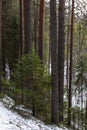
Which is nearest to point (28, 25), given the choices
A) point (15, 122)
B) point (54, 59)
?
point (54, 59)

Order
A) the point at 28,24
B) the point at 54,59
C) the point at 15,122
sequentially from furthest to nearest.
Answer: the point at 28,24 → the point at 54,59 → the point at 15,122

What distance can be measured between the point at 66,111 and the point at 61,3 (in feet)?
18.5

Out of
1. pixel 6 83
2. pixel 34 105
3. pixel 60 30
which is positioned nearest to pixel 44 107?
pixel 34 105

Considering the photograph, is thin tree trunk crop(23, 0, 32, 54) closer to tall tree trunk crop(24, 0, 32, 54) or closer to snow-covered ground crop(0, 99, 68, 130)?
tall tree trunk crop(24, 0, 32, 54)

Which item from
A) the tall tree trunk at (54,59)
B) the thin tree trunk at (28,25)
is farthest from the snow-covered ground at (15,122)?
the thin tree trunk at (28,25)

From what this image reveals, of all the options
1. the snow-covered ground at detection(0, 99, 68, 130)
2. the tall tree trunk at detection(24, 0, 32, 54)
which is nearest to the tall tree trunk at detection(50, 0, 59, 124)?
the snow-covered ground at detection(0, 99, 68, 130)

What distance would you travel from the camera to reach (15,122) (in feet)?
36.6

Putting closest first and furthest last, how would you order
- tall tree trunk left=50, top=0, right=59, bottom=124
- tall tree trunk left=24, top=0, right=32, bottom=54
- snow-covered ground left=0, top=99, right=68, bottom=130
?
1. snow-covered ground left=0, top=99, right=68, bottom=130
2. tall tree trunk left=50, top=0, right=59, bottom=124
3. tall tree trunk left=24, top=0, right=32, bottom=54

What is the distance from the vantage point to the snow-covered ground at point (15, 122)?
10.5 m

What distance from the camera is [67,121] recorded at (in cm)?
1859

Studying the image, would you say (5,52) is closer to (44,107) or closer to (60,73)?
(60,73)

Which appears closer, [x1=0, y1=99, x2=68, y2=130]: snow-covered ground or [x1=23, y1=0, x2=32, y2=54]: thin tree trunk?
[x1=0, y1=99, x2=68, y2=130]: snow-covered ground

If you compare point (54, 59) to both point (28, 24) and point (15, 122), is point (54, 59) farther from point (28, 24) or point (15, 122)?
point (15, 122)

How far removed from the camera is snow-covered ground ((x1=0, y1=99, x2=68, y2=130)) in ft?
34.3
